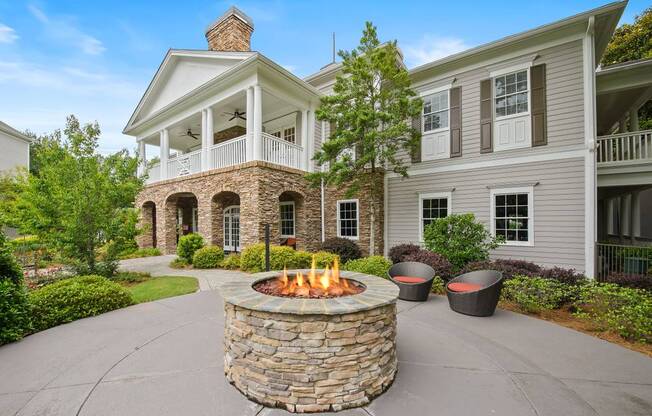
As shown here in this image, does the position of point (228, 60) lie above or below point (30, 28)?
above

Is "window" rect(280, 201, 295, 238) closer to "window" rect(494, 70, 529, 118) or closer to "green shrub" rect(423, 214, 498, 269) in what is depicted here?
"green shrub" rect(423, 214, 498, 269)

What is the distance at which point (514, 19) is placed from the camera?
338 inches

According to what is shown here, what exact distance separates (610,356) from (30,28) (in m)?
14.9

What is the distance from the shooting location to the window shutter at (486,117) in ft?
28.2

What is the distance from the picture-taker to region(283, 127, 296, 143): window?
501 inches

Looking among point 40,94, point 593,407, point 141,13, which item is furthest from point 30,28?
point 593,407


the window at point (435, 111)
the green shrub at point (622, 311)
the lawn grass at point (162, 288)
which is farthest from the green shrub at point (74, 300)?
the window at point (435, 111)

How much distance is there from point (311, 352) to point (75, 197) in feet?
27.2

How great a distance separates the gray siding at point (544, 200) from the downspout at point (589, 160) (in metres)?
0.11

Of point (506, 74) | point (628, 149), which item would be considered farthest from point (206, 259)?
point (628, 149)

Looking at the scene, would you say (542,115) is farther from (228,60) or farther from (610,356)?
(228,60)

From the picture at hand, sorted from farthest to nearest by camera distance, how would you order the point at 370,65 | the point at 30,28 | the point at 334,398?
the point at 370,65 → the point at 30,28 → the point at 334,398

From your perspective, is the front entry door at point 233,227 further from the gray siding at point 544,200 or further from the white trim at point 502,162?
the gray siding at point 544,200

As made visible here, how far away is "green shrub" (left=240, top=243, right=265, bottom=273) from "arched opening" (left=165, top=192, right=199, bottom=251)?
20.7 feet
